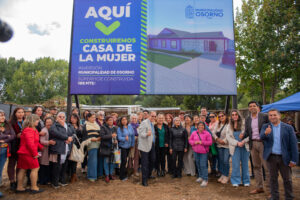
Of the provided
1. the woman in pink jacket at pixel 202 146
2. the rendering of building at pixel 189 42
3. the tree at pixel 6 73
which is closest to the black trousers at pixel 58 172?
the woman in pink jacket at pixel 202 146

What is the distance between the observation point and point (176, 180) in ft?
18.8

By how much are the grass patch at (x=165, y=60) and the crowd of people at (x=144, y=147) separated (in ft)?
7.13

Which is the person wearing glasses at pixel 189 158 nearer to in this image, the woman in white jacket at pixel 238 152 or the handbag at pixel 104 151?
the woman in white jacket at pixel 238 152

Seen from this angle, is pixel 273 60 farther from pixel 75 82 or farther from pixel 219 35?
pixel 75 82

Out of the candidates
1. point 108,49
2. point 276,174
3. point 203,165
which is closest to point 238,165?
point 203,165

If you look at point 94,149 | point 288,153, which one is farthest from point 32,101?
point 288,153

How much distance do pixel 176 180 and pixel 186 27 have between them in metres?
5.19

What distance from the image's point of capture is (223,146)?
18.0 feet

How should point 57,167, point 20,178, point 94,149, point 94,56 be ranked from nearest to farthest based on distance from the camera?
point 20,178
point 57,167
point 94,149
point 94,56

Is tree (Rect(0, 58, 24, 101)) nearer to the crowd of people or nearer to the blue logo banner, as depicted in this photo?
the blue logo banner

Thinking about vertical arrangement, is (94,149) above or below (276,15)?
below

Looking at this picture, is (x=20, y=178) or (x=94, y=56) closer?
(x=20, y=178)

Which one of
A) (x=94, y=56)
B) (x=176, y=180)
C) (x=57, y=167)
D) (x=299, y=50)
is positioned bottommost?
(x=176, y=180)

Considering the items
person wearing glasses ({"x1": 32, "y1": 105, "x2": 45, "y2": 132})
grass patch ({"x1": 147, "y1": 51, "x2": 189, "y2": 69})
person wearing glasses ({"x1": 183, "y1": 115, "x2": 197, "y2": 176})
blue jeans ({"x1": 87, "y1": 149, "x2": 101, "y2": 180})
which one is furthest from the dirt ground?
grass patch ({"x1": 147, "y1": 51, "x2": 189, "y2": 69})
